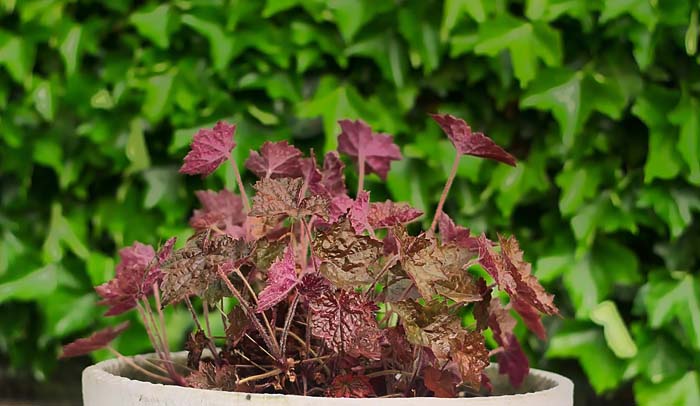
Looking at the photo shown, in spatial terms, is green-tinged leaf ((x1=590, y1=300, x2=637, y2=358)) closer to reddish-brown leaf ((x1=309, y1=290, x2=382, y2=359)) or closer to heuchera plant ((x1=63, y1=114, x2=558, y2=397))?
heuchera plant ((x1=63, y1=114, x2=558, y2=397))

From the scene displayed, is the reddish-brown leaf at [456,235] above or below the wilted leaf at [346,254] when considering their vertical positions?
below

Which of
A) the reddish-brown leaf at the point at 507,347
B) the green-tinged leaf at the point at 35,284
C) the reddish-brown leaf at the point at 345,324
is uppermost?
the reddish-brown leaf at the point at 345,324

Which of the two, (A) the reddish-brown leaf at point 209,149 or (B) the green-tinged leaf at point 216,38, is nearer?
(A) the reddish-brown leaf at point 209,149

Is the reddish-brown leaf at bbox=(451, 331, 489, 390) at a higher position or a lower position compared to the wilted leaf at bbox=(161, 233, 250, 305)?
lower

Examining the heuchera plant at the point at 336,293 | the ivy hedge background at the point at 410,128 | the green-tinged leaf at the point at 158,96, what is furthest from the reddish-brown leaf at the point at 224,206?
the green-tinged leaf at the point at 158,96

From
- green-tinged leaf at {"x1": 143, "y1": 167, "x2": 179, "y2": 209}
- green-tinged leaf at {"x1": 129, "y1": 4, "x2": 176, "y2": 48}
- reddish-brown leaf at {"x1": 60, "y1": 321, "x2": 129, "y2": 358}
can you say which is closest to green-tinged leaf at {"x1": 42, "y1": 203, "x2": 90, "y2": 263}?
green-tinged leaf at {"x1": 143, "y1": 167, "x2": 179, "y2": 209}

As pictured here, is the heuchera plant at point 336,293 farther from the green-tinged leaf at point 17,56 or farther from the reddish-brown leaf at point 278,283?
the green-tinged leaf at point 17,56

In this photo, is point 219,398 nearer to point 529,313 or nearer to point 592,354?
point 529,313
